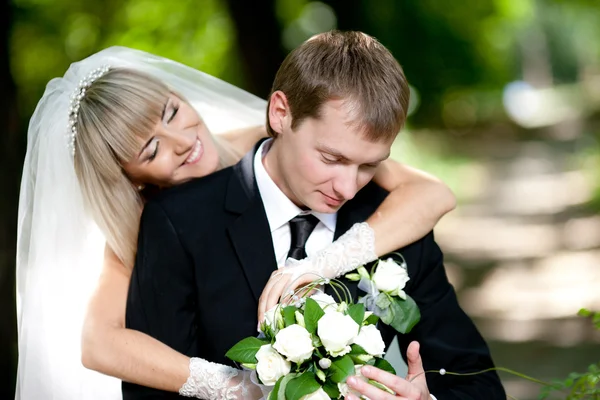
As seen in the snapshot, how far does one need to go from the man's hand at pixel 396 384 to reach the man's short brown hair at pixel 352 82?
0.77 m

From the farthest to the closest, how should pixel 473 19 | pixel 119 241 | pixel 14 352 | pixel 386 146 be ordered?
pixel 473 19
pixel 14 352
pixel 119 241
pixel 386 146

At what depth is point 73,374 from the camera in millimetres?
3408

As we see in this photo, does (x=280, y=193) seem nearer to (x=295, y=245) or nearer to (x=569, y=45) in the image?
(x=295, y=245)

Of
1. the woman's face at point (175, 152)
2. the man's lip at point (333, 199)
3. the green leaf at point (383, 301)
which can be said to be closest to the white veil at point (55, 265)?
the woman's face at point (175, 152)

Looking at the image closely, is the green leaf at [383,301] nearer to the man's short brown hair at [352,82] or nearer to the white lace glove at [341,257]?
the white lace glove at [341,257]

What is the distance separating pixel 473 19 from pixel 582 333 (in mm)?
13008

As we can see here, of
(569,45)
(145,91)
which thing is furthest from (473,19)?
(569,45)

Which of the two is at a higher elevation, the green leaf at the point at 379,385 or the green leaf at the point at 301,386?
the green leaf at the point at 301,386

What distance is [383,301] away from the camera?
294cm

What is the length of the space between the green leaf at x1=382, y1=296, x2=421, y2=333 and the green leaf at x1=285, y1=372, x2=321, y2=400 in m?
0.55

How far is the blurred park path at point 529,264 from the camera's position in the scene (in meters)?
7.79

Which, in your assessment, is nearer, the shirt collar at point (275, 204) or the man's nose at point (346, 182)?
the man's nose at point (346, 182)

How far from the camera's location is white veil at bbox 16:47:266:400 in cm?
339

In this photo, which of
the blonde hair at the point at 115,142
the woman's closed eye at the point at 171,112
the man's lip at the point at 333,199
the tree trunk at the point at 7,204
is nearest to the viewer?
the man's lip at the point at 333,199
